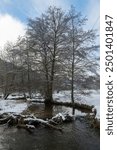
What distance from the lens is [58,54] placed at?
2069 cm

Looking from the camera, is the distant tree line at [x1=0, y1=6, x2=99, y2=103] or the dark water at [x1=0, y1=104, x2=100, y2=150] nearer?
the dark water at [x1=0, y1=104, x2=100, y2=150]

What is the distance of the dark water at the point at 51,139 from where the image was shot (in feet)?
29.0

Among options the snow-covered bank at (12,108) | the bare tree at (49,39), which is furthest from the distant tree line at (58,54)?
the snow-covered bank at (12,108)

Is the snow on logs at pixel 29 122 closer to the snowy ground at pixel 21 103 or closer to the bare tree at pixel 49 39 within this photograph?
the snowy ground at pixel 21 103

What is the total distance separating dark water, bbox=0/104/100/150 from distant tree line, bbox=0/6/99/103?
8489 millimetres

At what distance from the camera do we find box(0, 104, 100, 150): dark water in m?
8.84

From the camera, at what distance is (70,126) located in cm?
1203

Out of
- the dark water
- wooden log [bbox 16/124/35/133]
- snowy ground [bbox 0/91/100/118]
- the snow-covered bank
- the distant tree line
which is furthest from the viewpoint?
the distant tree line

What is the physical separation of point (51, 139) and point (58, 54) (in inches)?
464

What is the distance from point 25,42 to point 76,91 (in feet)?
21.3

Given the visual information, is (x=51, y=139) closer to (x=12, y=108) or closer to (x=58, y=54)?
(x=12, y=108)

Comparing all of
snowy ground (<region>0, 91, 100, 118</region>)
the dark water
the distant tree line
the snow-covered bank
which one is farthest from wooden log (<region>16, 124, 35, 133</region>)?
the distant tree line

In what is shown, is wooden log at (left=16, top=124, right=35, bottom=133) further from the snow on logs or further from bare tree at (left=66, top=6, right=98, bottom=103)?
bare tree at (left=66, top=6, right=98, bottom=103)

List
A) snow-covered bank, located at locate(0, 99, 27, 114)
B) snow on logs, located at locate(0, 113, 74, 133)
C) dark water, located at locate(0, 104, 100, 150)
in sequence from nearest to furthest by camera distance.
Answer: dark water, located at locate(0, 104, 100, 150) < snow on logs, located at locate(0, 113, 74, 133) < snow-covered bank, located at locate(0, 99, 27, 114)
